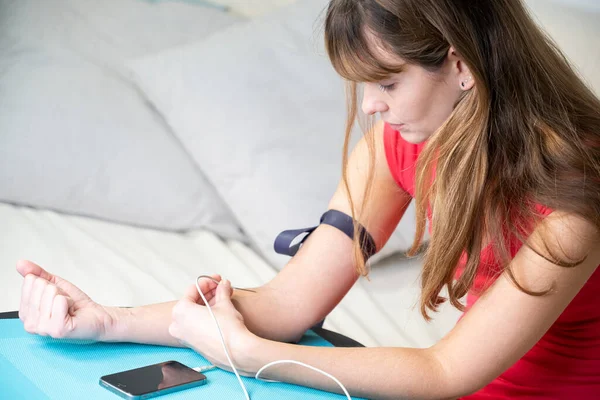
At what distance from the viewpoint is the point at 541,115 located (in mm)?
876

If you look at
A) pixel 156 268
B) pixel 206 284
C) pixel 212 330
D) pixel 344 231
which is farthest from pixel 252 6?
pixel 212 330

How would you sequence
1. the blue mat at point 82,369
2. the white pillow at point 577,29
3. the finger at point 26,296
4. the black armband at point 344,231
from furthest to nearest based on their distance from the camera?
the white pillow at point 577,29 < the black armband at point 344,231 < the finger at point 26,296 < the blue mat at point 82,369

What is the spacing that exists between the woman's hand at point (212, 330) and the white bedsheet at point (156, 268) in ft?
1.13

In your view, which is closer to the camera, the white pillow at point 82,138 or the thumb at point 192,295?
the thumb at point 192,295

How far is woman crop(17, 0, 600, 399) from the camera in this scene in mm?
836

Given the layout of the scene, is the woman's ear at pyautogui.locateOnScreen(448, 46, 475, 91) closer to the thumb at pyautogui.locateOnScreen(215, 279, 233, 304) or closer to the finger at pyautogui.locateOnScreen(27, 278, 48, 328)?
the thumb at pyautogui.locateOnScreen(215, 279, 233, 304)

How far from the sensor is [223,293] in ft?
3.10

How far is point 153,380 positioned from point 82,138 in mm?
901

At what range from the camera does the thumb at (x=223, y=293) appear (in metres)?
0.93

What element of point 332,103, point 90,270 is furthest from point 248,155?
point 90,270

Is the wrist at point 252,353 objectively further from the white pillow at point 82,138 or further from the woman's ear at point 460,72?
the white pillow at point 82,138

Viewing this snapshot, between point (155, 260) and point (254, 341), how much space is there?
638 mm

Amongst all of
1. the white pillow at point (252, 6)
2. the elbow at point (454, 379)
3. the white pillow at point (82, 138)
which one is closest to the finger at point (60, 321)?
the elbow at point (454, 379)

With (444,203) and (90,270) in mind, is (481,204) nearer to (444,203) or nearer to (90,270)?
(444,203)
